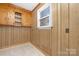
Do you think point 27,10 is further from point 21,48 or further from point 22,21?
point 21,48

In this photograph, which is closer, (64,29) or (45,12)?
(64,29)

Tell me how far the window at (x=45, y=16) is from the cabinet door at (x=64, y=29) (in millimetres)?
136

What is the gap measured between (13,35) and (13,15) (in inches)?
9.2

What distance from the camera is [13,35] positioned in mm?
1344

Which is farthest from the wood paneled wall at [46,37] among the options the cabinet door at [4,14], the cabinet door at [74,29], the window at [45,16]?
the cabinet door at [4,14]

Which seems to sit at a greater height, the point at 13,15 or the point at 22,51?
the point at 13,15

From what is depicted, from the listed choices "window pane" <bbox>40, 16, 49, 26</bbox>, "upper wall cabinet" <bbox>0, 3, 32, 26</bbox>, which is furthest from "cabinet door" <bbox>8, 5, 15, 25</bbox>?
"window pane" <bbox>40, 16, 49, 26</bbox>

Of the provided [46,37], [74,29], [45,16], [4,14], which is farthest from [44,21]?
[4,14]

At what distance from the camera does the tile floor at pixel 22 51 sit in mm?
1333

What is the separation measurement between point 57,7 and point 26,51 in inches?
24.7

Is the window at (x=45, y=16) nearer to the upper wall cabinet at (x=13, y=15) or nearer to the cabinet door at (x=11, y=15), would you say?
the upper wall cabinet at (x=13, y=15)

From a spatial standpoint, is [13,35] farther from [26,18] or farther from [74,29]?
[74,29]

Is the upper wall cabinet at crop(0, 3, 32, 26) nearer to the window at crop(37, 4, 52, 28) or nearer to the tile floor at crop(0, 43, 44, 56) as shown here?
the window at crop(37, 4, 52, 28)

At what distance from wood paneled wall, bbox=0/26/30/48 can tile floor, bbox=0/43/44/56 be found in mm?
57
